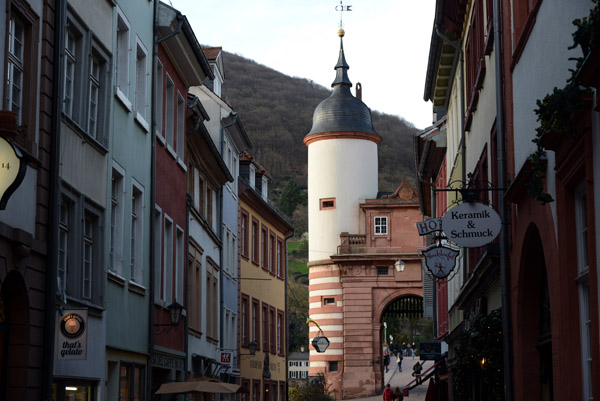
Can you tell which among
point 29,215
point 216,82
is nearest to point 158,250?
point 29,215

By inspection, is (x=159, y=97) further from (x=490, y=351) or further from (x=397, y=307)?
(x=397, y=307)

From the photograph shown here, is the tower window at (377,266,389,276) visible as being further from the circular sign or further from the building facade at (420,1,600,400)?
the circular sign

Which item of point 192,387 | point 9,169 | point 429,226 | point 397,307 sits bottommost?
point 192,387

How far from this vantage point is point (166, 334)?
2264cm

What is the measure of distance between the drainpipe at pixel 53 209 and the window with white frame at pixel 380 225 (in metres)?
47.7

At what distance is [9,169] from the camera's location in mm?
8102

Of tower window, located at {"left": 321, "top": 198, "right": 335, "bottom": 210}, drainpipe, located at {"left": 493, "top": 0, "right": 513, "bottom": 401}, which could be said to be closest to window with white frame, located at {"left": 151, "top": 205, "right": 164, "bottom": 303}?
drainpipe, located at {"left": 493, "top": 0, "right": 513, "bottom": 401}

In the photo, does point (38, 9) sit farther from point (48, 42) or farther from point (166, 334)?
point (166, 334)

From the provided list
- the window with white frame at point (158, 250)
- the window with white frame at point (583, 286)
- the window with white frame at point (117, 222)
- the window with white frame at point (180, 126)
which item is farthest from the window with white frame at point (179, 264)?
the window with white frame at point (583, 286)

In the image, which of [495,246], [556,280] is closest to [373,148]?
[495,246]

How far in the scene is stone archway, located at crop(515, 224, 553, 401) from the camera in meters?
13.1

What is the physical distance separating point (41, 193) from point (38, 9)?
228cm

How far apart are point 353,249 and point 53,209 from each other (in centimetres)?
4775

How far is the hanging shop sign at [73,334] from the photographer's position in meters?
13.9
